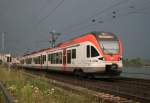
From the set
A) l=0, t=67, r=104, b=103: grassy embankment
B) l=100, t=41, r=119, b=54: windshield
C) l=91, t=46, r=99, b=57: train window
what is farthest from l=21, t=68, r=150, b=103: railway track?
l=100, t=41, r=119, b=54: windshield

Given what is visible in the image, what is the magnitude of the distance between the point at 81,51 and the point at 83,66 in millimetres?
1209

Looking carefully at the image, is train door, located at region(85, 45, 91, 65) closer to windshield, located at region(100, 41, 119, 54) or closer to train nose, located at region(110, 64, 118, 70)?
windshield, located at region(100, 41, 119, 54)

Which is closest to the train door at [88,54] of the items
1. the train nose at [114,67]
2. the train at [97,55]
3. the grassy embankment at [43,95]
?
the train at [97,55]

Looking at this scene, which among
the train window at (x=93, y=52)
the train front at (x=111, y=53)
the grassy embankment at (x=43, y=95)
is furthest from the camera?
the train window at (x=93, y=52)

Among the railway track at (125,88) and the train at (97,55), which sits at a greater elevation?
the train at (97,55)

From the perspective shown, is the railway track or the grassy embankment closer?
the grassy embankment

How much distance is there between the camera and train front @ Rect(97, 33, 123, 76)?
2059 cm

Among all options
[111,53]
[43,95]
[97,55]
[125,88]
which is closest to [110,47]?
[111,53]

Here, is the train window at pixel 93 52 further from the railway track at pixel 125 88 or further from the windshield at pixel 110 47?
the railway track at pixel 125 88

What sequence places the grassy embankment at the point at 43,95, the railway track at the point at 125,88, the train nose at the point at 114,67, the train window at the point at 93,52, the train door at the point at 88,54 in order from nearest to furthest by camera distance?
the grassy embankment at the point at 43,95 < the railway track at the point at 125,88 < the train nose at the point at 114,67 < the train window at the point at 93,52 < the train door at the point at 88,54

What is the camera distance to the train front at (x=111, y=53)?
2059cm

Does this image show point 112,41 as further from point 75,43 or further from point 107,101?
point 107,101

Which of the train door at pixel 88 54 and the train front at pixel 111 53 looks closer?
the train front at pixel 111 53

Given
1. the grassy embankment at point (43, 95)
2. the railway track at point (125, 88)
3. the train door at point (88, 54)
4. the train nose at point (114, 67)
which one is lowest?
the railway track at point (125, 88)
